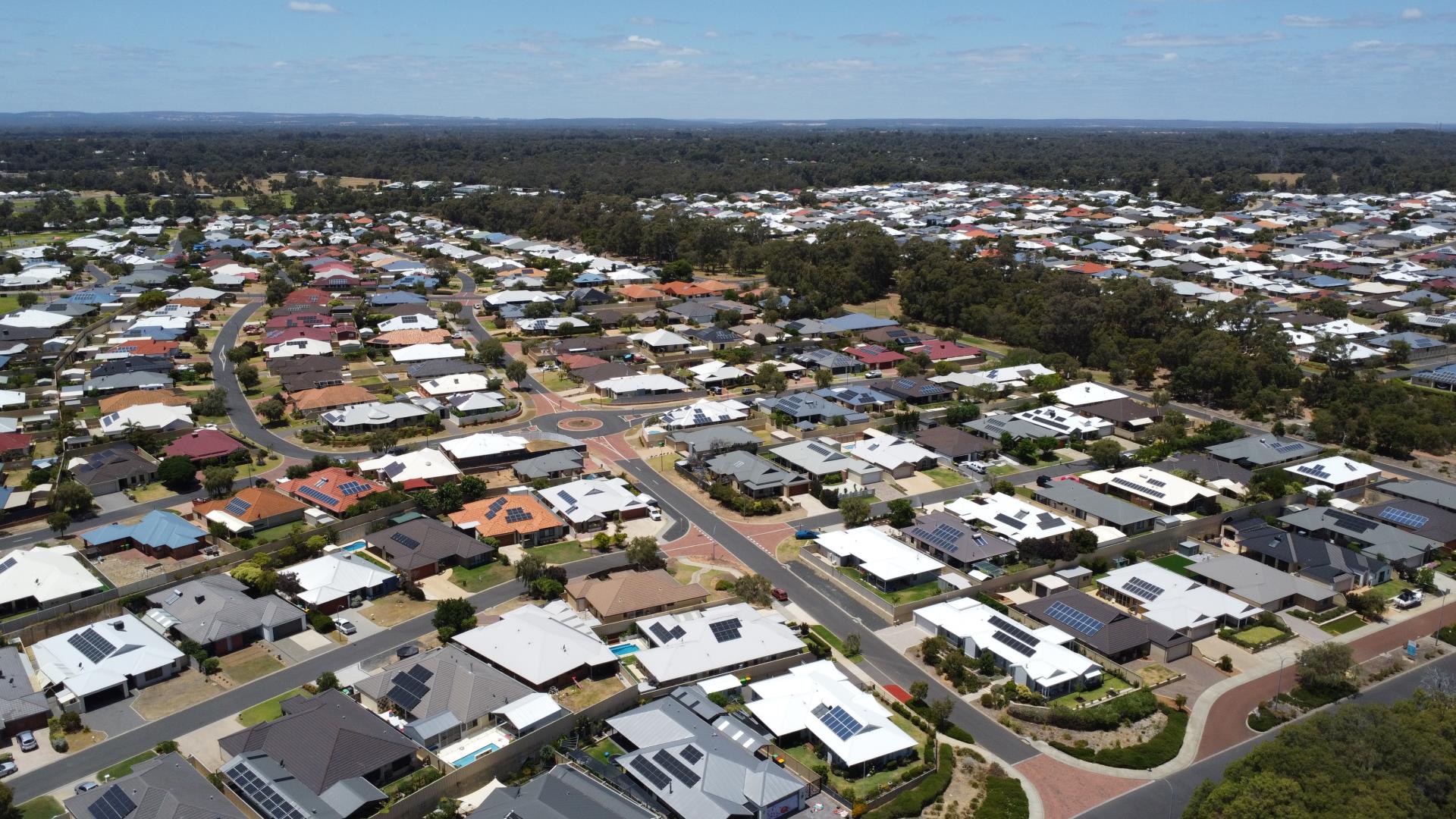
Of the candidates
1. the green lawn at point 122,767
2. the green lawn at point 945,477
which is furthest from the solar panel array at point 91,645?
the green lawn at point 945,477

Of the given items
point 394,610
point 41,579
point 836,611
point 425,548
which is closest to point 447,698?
point 394,610

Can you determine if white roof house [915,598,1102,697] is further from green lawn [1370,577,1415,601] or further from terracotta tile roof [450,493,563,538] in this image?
terracotta tile roof [450,493,563,538]

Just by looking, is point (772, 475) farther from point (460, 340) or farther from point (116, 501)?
point (460, 340)

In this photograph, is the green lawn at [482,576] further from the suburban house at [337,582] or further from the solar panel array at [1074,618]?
the solar panel array at [1074,618]

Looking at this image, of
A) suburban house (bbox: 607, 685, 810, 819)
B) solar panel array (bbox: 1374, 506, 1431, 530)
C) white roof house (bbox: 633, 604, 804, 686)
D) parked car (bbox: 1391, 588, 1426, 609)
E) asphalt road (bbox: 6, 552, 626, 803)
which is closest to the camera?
suburban house (bbox: 607, 685, 810, 819)

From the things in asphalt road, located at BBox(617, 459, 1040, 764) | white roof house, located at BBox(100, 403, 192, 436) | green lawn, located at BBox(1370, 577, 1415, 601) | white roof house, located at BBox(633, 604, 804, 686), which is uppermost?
white roof house, located at BBox(100, 403, 192, 436)

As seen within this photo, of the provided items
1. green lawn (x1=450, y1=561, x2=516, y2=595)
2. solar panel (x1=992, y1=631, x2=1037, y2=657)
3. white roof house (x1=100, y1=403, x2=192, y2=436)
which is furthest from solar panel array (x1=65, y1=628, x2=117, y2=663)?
solar panel (x1=992, y1=631, x2=1037, y2=657)

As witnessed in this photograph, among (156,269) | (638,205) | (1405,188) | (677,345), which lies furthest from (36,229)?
(1405,188)
